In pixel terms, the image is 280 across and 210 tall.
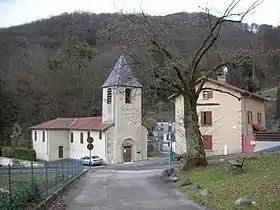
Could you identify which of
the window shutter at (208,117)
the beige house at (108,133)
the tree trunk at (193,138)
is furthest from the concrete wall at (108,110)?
the tree trunk at (193,138)

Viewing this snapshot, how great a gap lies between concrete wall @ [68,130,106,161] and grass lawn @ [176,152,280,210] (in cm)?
3274

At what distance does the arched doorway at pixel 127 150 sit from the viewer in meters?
56.2

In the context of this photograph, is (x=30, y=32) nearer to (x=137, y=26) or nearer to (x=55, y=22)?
(x=55, y=22)

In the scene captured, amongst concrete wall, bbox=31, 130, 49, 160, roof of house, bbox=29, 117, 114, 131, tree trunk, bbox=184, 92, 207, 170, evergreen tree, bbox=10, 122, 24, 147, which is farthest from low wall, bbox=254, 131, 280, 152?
evergreen tree, bbox=10, 122, 24, 147

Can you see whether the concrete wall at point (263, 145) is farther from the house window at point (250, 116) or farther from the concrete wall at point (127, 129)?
the concrete wall at point (127, 129)

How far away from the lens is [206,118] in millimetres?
50312

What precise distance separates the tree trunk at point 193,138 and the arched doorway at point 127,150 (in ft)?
104

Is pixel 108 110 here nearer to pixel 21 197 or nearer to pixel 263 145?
pixel 263 145

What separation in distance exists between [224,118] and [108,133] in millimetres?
14415

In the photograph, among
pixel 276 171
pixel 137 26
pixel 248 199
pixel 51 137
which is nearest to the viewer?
pixel 248 199

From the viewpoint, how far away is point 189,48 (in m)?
25.2

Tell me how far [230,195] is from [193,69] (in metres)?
11.1

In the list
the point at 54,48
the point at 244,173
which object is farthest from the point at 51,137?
the point at 244,173

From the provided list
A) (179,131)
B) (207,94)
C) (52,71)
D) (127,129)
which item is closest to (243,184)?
(207,94)
